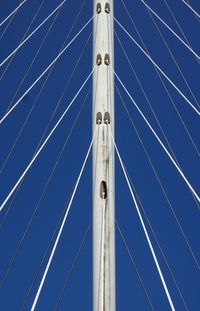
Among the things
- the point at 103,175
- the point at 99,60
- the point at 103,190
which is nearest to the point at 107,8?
the point at 99,60

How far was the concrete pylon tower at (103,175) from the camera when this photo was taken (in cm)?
483

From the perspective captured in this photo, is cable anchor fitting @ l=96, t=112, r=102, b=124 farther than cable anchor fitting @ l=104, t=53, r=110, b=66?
No

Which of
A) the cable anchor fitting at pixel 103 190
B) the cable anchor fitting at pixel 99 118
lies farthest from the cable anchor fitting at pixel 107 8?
the cable anchor fitting at pixel 103 190

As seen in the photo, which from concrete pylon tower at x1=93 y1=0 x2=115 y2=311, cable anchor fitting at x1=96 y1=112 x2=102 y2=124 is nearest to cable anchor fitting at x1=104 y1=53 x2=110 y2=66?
concrete pylon tower at x1=93 y1=0 x2=115 y2=311

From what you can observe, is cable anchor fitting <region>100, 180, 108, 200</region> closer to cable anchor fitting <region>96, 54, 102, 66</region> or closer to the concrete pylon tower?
the concrete pylon tower

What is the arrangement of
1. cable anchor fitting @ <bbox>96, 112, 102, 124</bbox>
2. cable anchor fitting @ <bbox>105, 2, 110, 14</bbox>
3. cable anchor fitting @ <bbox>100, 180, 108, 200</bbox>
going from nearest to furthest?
cable anchor fitting @ <bbox>100, 180, 108, 200</bbox>
cable anchor fitting @ <bbox>96, 112, 102, 124</bbox>
cable anchor fitting @ <bbox>105, 2, 110, 14</bbox>

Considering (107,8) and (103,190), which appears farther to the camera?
(107,8)

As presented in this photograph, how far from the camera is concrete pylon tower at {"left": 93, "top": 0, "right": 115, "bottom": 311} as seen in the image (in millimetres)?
4832

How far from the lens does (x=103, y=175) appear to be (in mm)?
5477

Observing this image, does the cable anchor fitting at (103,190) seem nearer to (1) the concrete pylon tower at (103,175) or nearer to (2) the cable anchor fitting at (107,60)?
(1) the concrete pylon tower at (103,175)

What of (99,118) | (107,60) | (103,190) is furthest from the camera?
(107,60)

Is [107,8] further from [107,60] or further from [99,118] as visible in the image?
[99,118]

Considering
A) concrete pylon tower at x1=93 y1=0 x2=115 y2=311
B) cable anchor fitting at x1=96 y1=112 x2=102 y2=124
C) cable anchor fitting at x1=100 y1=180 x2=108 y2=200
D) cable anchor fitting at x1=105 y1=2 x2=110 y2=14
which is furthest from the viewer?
cable anchor fitting at x1=105 y1=2 x2=110 y2=14

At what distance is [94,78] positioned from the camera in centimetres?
649
